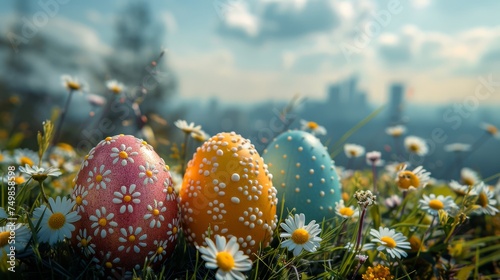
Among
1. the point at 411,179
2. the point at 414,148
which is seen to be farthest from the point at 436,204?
the point at 414,148

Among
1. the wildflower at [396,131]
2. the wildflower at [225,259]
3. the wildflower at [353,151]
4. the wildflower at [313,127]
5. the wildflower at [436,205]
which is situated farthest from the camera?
the wildflower at [396,131]

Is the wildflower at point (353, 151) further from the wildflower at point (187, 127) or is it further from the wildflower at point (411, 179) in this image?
the wildflower at point (187, 127)

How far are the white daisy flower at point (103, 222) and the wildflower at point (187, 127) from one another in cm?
69

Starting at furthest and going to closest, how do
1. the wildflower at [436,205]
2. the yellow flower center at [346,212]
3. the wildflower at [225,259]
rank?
the wildflower at [436,205] < the yellow flower center at [346,212] < the wildflower at [225,259]

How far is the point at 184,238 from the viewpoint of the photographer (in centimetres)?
194

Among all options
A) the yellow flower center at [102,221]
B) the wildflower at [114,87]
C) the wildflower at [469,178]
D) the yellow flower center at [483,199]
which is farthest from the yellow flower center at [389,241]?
the wildflower at [114,87]

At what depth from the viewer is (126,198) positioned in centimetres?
162

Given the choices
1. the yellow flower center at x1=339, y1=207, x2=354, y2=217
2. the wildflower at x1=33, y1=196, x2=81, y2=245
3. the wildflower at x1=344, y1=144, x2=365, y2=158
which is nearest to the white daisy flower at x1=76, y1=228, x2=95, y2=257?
the wildflower at x1=33, y1=196, x2=81, y2=245

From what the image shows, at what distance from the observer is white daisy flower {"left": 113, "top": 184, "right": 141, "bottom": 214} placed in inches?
64.1

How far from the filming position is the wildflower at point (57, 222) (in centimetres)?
162

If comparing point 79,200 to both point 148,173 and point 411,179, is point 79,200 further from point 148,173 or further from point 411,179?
point 411,179

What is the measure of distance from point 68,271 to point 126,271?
204mm

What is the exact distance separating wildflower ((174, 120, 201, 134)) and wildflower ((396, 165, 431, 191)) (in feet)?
3.28

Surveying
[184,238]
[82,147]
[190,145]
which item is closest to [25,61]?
[82,147]
